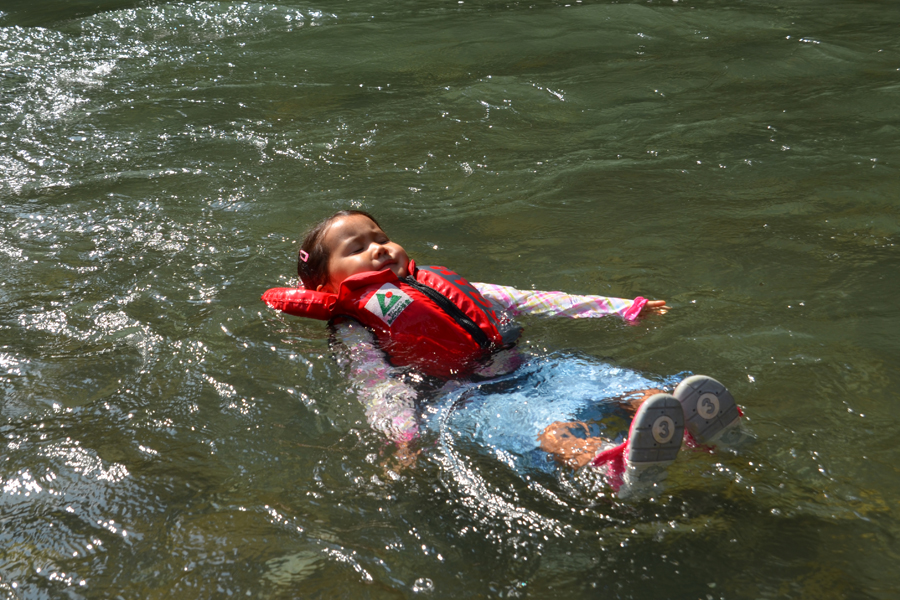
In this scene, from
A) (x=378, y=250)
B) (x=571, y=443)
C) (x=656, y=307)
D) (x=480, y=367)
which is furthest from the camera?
(x=656, y=307)

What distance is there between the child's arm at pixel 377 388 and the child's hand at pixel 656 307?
4.27ft

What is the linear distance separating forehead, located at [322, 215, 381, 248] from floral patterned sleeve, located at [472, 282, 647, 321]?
2.42ft

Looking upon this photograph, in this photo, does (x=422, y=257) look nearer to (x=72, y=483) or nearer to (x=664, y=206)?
(x=664, y=206)

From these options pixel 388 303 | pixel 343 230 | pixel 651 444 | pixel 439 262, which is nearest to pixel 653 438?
pixel 651 444

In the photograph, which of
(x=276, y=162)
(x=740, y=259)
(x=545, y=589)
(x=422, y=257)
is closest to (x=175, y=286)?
(x=422, y=257)

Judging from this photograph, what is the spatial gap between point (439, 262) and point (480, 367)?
4.52ft

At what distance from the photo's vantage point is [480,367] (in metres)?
3.68

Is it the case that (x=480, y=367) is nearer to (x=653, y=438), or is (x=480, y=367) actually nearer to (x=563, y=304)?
(x=563, y=304)

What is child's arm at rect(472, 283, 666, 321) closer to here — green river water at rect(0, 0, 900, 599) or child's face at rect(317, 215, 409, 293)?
green river water at rect(0, 0, 900, 599)

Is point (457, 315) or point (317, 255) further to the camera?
point (317, 255)

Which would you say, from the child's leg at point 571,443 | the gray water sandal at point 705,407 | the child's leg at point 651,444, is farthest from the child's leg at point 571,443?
the gray water sandal at point 705,407

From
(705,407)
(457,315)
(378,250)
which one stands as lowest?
(457,315)

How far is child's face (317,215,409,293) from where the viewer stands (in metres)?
3.88

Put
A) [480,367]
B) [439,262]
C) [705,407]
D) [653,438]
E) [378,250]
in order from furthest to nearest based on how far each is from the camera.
→ [439,262], [378,250], [480,367], [705,407], [653,438]
